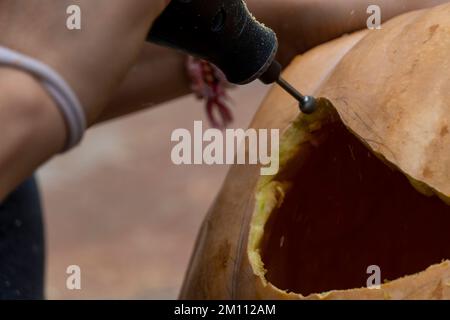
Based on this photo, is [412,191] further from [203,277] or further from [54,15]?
[54,15]

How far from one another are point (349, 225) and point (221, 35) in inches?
9.8

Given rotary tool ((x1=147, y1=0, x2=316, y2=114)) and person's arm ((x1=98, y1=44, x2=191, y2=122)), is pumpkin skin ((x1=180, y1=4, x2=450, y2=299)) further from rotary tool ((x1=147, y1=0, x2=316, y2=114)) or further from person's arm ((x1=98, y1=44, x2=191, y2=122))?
person's arm ((x1=98, y1=44, x2=191, y2=122))


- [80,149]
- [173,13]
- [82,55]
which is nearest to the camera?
[82,55]

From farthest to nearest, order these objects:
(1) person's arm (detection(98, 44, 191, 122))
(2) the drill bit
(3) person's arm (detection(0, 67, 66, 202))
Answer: (1) person's arm (detection(98, 44, 191, 122)) < (2) the drill bit < (3) person's arm (detection(0, 67, 66, 202))

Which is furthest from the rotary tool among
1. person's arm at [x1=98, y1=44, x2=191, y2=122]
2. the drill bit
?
person's arm at [x1=98, y1=44, x2=191, y2=122]

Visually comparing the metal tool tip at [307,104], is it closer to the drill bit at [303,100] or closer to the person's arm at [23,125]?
the drill bit at [303,100]

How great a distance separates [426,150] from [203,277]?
0.20 meters

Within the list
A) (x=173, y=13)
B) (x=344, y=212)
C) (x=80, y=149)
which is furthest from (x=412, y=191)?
(x=80, y=149)

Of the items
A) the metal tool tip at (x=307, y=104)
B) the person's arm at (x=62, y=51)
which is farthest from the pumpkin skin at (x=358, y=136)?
the person's arm at (x=62, y=51)

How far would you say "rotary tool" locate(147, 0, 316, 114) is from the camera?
52cm

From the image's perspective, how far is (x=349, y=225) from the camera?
2.44 feet

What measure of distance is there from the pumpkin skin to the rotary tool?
84 mm

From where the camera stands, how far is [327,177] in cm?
72

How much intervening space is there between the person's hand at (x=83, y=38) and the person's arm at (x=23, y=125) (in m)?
0.02
